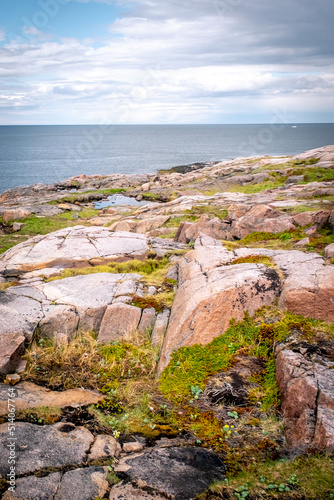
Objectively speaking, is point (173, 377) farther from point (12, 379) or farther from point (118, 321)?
point (12, 379)

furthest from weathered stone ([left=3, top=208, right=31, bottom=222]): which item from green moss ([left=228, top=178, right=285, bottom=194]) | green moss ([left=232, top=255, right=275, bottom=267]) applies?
green moss ([left=232, top=255, right=275, bottom=267])

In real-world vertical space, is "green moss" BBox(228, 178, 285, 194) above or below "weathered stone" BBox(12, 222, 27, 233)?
above

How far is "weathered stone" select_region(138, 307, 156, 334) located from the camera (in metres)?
9.86

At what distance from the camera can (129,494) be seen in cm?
508

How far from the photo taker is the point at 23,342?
866 centimetres

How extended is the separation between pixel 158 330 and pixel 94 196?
4195cm

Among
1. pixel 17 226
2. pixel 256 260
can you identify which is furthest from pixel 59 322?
pixel 17 226

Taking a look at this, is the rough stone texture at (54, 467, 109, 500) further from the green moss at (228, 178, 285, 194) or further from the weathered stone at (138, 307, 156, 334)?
the green moss at (228, 178, 285, 194)

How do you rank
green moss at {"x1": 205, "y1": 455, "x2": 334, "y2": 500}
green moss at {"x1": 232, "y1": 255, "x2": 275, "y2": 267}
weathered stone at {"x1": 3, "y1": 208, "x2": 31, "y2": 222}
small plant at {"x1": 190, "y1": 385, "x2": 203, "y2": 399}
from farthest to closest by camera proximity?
weathered stone at {"x1": 3, "y1": 208, "x2": 31, "y2": 222} → green moss at {"x1": 232, "y1": 255, "x2": 275, "y2": 267} → small plant at {"x1": 190, "y1": 385, "x2": 203, "y2": 399} → green moss at {"x1": 205, "y1": 455, "x2": 334, "y2": 500}

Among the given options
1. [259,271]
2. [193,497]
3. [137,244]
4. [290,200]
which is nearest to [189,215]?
[290,200]

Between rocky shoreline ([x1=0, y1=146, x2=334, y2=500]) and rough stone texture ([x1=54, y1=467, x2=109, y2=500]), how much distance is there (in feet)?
0.06

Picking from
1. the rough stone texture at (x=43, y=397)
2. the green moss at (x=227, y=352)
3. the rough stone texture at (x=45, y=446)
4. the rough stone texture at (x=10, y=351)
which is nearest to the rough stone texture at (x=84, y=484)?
the rough stone texture at (x=45, y=446)

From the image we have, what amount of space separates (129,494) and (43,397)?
325 centimetres

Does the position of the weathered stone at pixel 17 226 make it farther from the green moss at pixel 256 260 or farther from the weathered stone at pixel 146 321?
the green moss at pixel 256 260
